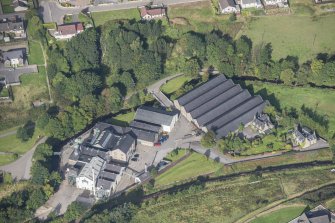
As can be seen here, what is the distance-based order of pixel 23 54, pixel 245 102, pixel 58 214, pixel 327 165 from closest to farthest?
pixel 58 214
pixel 327 165
pixel 245 102
pixel 23 54

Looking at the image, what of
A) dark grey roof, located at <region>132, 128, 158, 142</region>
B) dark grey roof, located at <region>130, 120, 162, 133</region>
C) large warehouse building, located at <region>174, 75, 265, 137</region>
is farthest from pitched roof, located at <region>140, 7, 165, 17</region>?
dark grey roof, located at <region>132, 128, 158, 142</region>

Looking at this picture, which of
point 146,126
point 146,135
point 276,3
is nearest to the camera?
point 146,135

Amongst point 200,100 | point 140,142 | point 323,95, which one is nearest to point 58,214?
point 140,142

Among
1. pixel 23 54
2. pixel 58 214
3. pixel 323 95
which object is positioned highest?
pixel 23 54

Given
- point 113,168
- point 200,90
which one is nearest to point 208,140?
point 200,90

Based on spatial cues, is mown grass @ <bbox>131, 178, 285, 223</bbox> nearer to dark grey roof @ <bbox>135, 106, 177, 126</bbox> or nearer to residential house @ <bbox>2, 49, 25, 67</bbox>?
dark grey roof @ <bbox>135, 106, 177, 126</bbox>

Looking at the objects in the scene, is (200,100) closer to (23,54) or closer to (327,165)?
(327,165)

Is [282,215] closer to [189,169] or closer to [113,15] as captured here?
[189,169]
